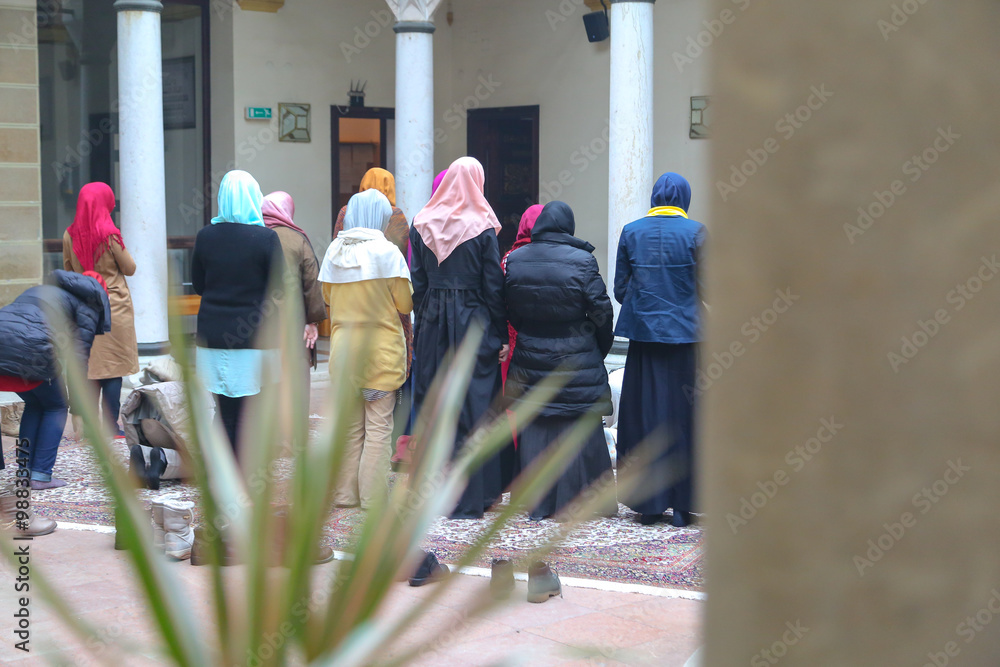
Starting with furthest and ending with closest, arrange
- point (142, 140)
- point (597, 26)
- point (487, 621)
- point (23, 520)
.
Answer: point (597, 26) → point (142, 140) → point (23, 520) → point (487, 621)

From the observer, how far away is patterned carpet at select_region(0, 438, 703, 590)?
4574mm

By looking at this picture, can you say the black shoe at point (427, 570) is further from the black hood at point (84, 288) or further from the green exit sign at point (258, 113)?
the green exit sign at point (258, 113)

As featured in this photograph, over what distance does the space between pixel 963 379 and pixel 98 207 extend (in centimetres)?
708

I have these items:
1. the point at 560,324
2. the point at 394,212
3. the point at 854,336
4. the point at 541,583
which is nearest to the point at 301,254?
the point at 394,212

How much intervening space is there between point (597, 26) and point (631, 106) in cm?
279

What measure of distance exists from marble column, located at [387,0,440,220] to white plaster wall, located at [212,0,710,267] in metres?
2.27

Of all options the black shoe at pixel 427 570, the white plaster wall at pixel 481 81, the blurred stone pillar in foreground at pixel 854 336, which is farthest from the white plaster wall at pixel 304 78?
the blurred stone pillar in foreground at pixel 854 336

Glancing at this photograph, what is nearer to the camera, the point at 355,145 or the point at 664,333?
the point at 664,333

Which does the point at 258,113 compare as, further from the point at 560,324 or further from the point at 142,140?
the point at 560,324

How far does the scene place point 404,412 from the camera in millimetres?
5672

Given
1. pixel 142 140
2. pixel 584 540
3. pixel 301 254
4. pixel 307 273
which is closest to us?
pixel 584 540

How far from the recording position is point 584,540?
5.11 m

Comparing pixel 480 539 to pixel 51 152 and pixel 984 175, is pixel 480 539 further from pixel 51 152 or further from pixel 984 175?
pixel 51 152

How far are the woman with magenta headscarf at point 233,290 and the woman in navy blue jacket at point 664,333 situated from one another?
173 centimetres
